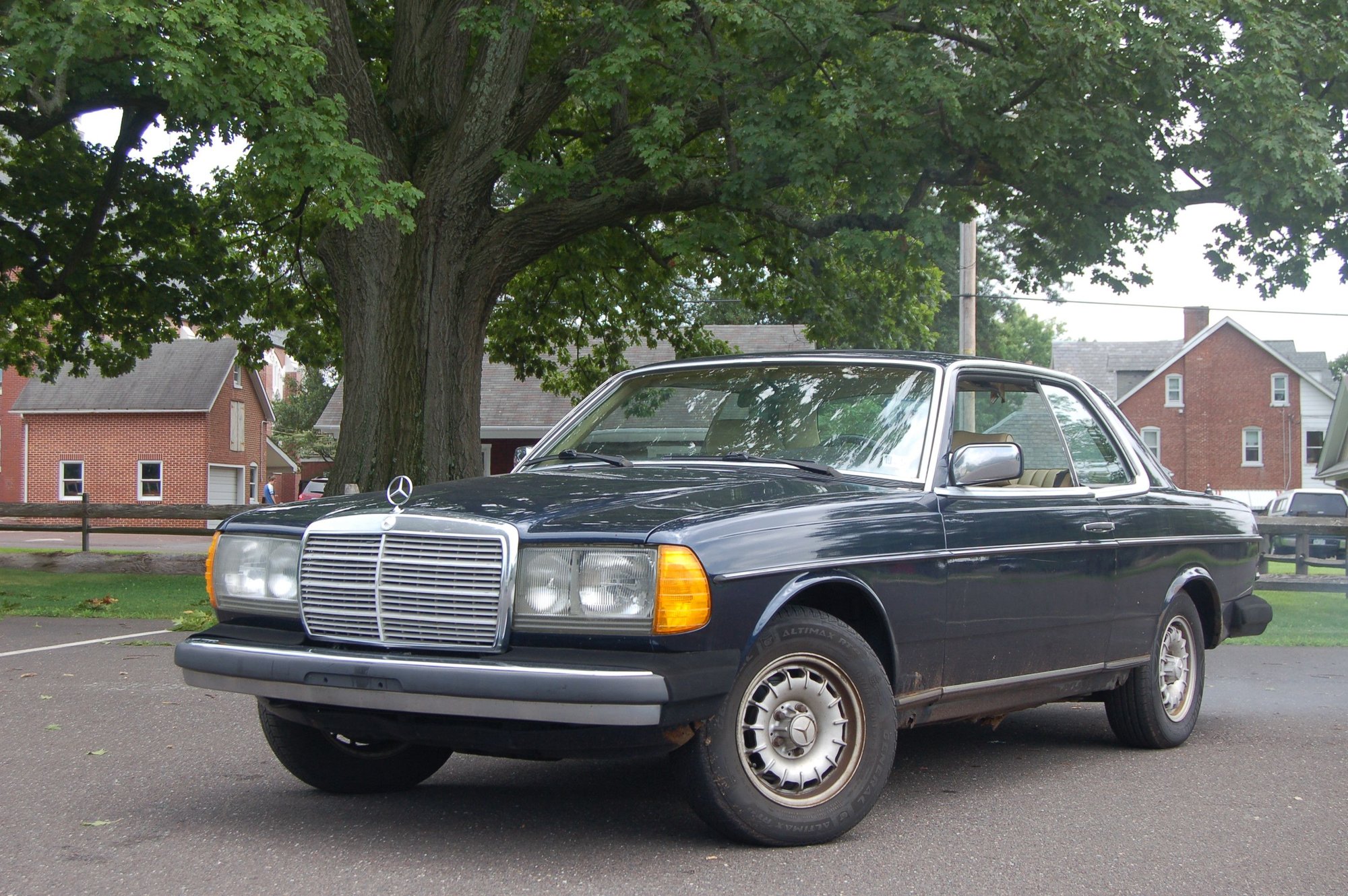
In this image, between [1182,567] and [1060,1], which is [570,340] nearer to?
[1060,1]

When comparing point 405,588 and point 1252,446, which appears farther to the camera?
point 1252,446

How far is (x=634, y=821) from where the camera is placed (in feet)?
15.7

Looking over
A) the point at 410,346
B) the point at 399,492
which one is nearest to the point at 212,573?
the point at 399,492

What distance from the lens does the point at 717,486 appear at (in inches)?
188

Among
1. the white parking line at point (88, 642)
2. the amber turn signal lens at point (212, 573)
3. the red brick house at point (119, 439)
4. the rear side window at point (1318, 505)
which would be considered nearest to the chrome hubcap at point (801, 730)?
the amber turn signal lens at point (212, 573)

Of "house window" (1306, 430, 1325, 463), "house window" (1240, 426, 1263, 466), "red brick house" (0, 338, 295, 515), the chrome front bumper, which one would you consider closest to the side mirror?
the chrome front bumper

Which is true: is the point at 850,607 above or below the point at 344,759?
above

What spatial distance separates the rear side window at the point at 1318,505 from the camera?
1363 inches

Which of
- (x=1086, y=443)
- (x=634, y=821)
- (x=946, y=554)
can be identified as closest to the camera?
(x=634, y=821)

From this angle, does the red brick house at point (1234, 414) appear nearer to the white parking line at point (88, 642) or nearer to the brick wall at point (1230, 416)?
the brick wall at point (1230, 416)

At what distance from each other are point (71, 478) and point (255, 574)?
47783 millimetres

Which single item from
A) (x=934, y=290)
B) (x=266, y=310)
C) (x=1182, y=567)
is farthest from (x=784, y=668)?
(x=266, y=310)

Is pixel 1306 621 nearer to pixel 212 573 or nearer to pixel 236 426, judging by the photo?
pixel 212 573

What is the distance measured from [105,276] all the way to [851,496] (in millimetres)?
17059
